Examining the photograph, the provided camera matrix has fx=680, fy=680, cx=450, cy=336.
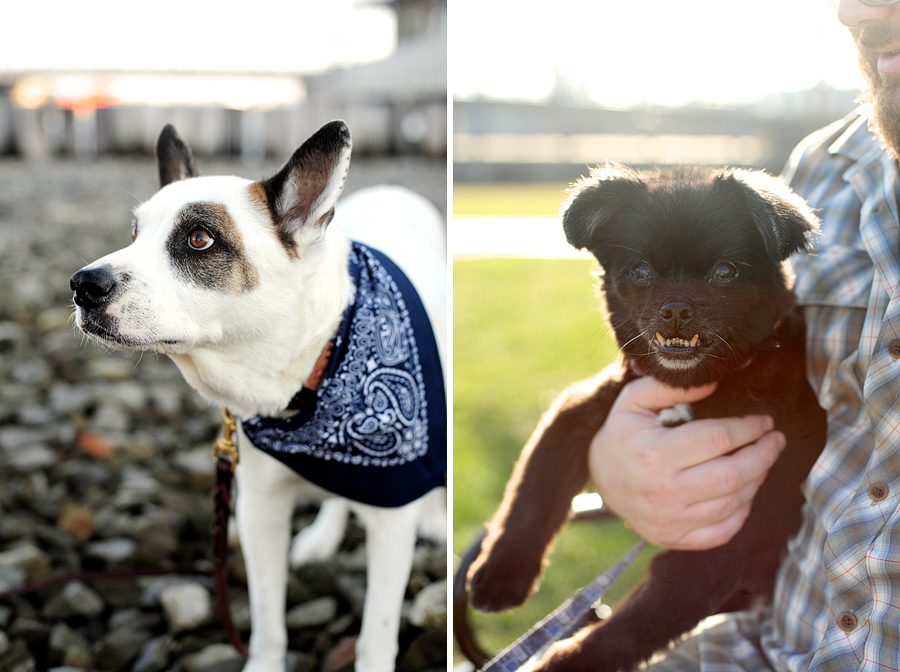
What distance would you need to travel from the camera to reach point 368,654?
1.69 meters

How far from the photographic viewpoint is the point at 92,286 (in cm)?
115

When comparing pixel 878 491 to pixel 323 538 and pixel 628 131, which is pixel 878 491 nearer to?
pixel 628 131

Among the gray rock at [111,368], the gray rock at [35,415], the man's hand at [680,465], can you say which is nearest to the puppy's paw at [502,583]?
the man's hand at [680,465]

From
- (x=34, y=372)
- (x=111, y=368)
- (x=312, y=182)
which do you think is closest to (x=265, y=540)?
(x=312, y=182)

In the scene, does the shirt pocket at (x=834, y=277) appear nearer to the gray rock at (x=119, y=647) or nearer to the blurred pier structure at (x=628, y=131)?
the blurred pier structure at (x=628, y=131)

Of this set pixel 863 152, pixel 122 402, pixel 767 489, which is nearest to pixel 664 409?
pixel 767 489

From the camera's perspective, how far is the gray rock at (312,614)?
6.72 feet

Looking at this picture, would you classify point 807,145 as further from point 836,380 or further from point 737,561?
point 737,561

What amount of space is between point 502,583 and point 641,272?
642 mm

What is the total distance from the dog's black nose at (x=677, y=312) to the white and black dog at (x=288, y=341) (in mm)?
630

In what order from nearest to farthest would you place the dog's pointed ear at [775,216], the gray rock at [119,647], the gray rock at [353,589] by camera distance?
the dog's pointed ear at [775,216] → the gray rock at [119,647] → the gray rock at [353,589]

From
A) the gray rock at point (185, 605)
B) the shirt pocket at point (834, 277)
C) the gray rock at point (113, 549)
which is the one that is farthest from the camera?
the gray rock at point (113, 549)

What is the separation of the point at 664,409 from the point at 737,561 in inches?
12.0

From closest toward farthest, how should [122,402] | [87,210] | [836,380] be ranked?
[836,380]
[122,402]
[87,210]
